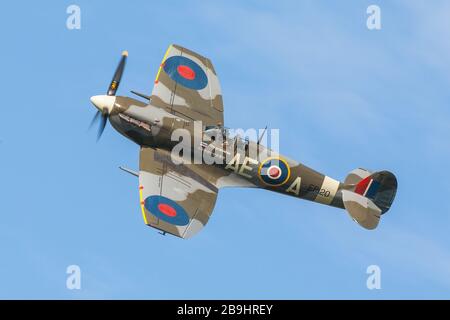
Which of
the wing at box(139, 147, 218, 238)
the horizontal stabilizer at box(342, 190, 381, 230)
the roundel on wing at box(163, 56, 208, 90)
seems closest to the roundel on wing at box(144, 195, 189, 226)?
the wing at box(139, 147, 218, 238)

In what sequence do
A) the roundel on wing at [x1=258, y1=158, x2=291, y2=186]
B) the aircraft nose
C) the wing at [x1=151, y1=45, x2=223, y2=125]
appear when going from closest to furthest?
1. the aircraft nose
2. the roundel on wing at [x1=258, y1=158, x2=291, y2=186]
3. the wing at [x1=151, y1=45, x2=223, y2=125]

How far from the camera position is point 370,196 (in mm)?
48750

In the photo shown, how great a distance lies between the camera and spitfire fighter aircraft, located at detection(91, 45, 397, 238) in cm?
4744

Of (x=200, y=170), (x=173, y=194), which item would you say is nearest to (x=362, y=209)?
(x=200, y=170)

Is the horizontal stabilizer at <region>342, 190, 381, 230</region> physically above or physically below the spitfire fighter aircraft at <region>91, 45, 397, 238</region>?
below

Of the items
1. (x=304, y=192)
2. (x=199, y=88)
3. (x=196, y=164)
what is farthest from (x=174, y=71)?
(x=304, y=192)

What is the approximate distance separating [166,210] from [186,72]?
734cm

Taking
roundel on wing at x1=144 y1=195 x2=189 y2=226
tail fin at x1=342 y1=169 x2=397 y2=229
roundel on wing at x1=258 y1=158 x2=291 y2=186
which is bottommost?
roundel on wing at x1=144 y1=195 x2=189 y2=226

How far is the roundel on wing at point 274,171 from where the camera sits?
159ft

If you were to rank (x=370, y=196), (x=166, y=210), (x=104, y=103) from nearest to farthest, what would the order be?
1. (x=166, y=210)
2. (x=104, y=103)
3. (x=370, y=196)

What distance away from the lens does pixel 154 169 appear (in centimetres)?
4772

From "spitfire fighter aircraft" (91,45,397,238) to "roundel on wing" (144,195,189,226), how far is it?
0.17 feet

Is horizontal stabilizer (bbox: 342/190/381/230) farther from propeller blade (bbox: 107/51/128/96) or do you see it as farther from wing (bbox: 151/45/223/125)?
propeller blade (bbox: 107/51/128/96)

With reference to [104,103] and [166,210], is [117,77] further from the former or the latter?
[166,210]
